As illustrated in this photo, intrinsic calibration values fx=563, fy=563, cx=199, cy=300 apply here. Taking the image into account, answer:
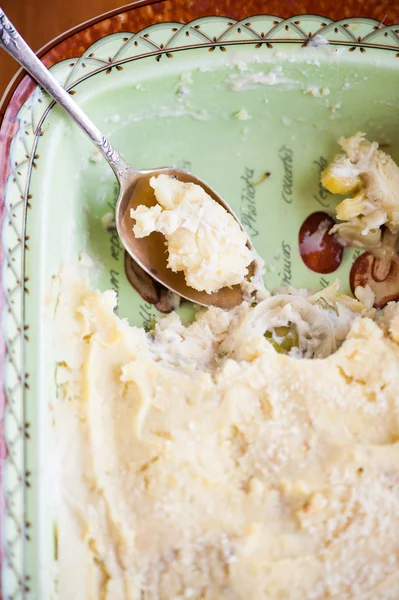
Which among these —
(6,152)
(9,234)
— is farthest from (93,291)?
(6,152)

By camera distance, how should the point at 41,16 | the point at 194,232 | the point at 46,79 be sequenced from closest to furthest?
the point at 46,79
the point at 194,232
the point at 41,16

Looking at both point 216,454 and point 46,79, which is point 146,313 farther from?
point 46,79

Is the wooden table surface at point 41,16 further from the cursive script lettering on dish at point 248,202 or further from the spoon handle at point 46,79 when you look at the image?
the cursive script lettering on dish at point 248,202

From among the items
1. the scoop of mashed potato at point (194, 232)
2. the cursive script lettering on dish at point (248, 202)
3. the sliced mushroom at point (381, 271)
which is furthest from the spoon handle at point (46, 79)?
the sliced mushroom at point (381, 271)

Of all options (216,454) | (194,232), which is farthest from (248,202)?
(216,454)

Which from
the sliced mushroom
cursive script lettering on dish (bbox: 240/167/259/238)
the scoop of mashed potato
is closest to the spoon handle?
the scoop of mashed potato

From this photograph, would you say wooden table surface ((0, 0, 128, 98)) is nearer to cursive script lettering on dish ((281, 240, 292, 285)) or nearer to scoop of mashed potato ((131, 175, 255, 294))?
scoop of mashed potato ((131, 175, 255, 294))

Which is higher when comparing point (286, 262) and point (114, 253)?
point (114, 253)
